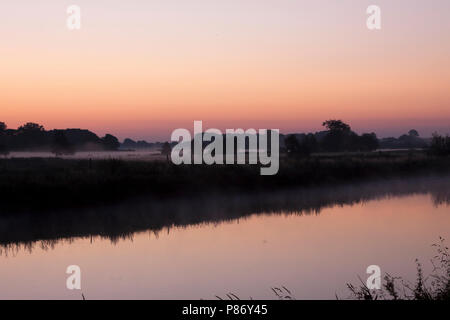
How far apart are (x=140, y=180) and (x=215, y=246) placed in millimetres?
10246

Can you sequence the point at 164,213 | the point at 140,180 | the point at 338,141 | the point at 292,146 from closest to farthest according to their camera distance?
the point at 164,213
the point at 140,180
the point at 292,146
the point at 338,141

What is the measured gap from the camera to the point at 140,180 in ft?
78.8

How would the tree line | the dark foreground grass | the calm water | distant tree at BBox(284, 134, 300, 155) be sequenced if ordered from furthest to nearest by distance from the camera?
the tree line
distant tree at BBox(284, 134, 300, 155)
the dark foreground grass
the calm water

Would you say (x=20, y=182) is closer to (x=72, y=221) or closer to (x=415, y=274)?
(x=72, y=221)

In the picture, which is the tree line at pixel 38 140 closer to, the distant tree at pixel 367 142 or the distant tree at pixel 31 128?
the distant tree at pixel 31 128

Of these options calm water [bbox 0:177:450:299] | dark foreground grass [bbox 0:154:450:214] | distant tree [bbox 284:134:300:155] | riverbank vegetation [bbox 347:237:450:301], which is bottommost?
calm water [bbox 0:177:450:299]

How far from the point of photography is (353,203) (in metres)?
24.6

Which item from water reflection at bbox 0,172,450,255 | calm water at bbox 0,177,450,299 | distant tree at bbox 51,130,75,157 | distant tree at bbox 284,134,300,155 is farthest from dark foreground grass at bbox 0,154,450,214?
distant tree at bbox 51,130,75,157

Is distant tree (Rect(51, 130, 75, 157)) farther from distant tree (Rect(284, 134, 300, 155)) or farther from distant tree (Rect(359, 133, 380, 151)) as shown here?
distant tree (Rect(359, 133, 380, 151))

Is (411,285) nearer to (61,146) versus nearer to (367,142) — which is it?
(61,146)

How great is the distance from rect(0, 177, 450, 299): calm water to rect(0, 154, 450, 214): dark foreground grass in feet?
3.64

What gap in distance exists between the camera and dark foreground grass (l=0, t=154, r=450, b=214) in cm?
2044

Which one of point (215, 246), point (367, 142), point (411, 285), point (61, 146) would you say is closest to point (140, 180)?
point (215, 246)
